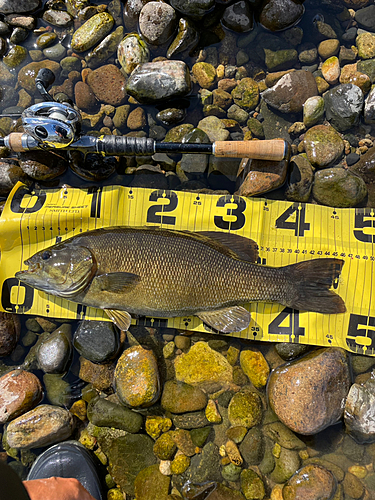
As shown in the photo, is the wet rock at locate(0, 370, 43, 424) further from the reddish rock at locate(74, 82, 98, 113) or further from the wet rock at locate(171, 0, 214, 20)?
the wet rock at locate(171, 0, 214, 20)

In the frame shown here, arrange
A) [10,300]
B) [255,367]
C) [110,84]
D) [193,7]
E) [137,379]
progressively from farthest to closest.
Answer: [110,84], [193,7], [10,300], [255,367], [137,379]

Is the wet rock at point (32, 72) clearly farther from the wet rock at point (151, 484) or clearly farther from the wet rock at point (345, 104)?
the wet rock at point (151, 484)

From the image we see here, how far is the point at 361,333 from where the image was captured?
158 inches

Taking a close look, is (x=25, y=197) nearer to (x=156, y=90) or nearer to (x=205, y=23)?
(x=156, y=90)

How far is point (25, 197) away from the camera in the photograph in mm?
4391

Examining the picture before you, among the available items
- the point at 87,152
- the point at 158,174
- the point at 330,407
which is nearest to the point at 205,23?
the point at 158,174

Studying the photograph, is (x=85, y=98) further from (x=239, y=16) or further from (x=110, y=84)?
(x=239, y=16)

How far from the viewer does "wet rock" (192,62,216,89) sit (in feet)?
15.6

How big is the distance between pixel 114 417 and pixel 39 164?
3.55 m

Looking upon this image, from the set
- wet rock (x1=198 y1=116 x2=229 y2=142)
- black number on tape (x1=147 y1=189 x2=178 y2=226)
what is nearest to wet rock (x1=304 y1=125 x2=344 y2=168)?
wet rock (x1=198 y1=116 x2=229 y2=142)

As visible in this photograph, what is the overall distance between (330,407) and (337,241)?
6.71 ft

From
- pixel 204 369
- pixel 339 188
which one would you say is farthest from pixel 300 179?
pixel 204 369

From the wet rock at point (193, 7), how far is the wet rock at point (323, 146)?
7.61 ft

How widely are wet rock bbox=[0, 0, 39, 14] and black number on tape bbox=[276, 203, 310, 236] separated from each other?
4.94m
